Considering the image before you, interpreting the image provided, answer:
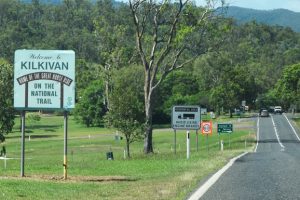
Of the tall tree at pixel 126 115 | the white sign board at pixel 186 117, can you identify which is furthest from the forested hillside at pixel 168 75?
the white sign board at pixel 186 117

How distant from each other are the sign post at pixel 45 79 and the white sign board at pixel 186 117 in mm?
12336

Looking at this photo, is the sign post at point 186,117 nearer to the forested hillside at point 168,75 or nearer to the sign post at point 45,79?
the forested hillside at point 168,75

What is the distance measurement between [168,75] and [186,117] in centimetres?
9726

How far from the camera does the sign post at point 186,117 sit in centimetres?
3022

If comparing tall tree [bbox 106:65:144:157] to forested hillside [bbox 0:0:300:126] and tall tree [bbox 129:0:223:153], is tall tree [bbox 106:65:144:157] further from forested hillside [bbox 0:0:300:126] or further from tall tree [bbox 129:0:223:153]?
forested hillside [bbox 0:0:300:126]

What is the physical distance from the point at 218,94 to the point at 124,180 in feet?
312

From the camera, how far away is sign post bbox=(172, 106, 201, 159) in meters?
30.2

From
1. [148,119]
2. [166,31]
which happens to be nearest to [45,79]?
[148,119]

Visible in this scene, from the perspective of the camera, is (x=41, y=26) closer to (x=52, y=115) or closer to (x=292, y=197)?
(x=52, y=115)

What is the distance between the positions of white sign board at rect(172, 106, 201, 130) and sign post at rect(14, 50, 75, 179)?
1234cm

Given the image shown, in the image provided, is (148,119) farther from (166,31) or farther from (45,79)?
(45,79)

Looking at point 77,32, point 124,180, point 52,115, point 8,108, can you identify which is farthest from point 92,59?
point 124,180

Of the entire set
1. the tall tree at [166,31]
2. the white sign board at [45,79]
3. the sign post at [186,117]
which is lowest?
the sign post at [186,117]

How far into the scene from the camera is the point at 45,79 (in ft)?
60.6
